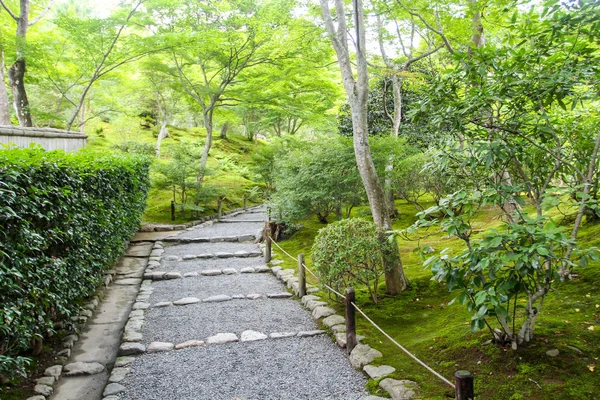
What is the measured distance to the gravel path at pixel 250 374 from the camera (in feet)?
11.8

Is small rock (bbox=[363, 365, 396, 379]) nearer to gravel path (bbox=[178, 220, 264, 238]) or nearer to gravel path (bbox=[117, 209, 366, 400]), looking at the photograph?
gravel path (bbox=[117, 209, 366, 400])

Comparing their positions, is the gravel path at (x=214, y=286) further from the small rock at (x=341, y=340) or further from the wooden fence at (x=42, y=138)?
Result: the wooden fence at (x=42, y=138)

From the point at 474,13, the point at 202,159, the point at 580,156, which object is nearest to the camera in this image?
the point at 580,156

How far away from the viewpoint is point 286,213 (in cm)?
1038

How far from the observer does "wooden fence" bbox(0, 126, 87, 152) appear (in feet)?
22.1

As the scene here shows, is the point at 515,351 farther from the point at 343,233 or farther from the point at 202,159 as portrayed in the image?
the point at 202,159

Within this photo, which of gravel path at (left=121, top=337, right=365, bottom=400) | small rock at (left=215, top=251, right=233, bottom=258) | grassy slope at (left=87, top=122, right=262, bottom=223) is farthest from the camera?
grassy slope at (left=87, top=122, right=262, bottom=223)

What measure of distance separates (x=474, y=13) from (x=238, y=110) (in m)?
15.4

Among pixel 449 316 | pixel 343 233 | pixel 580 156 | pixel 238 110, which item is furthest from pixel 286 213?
pixel 238 110

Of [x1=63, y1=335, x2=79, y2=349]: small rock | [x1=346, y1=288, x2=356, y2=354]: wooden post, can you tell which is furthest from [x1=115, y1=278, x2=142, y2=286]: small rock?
[x1=346, y1=288, x2=356, y2=354]: wooden post

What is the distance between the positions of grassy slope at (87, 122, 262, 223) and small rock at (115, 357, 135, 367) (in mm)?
9606

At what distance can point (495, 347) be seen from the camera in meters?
3.48

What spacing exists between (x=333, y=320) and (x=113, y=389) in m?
2.63

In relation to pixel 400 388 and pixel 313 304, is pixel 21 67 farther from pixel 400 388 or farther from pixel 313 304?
pixel 400 388
